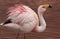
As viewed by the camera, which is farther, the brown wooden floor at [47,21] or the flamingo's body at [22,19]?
the brown wooden floor at [47,21]

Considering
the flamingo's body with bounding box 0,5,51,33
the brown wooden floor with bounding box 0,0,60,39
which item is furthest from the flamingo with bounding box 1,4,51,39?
the brown wooden floor with bounding box 0,0,60,39

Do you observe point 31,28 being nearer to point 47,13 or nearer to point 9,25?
point 9,25

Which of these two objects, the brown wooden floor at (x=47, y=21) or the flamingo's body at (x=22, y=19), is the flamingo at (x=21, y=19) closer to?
the flamingo's body at (x=22, y=19)

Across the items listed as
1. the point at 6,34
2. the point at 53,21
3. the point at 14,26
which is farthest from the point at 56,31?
the point at 14,26

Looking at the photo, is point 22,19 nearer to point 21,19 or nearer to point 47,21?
point 21,19

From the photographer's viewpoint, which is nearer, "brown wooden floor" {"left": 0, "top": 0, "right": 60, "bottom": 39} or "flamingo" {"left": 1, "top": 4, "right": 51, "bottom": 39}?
"flamingo" {"left": 1, "top": 4, "right": 51, "bottom": 39}

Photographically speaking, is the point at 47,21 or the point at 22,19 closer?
the point at 22,19

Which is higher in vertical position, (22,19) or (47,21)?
(47,21)

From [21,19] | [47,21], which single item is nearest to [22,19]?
[21,19]

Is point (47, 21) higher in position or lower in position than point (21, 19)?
higher

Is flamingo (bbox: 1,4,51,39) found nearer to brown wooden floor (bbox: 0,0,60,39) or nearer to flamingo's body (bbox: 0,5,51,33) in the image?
flamingo's body (bbox: 0,5,51,33)

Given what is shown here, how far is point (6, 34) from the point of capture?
5230 mm

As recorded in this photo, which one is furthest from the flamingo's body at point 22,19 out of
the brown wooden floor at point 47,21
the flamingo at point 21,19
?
the brown wooden floor at point 47,21

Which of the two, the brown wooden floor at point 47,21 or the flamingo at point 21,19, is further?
the brown wooden floor at point 47,21
